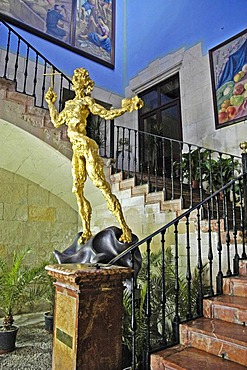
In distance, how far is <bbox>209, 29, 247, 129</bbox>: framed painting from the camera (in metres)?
5.48

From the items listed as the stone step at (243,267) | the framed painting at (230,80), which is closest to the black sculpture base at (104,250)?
the stone step at (243,267)

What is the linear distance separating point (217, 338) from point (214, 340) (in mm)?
28

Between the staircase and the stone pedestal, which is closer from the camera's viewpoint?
the stone pedestal

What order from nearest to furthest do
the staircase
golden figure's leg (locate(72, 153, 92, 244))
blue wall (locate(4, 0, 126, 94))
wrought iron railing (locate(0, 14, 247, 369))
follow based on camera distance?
1. the staircase
2. wrought iron railing (locate(0, 14, 247, 369))
3. golden figure's leg (locate(72, 153, 92, 244))
4. blue wall (locate(4, 0, 126, 94))

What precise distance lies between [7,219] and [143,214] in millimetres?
2253

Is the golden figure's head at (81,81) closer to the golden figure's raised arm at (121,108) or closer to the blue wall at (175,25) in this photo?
the golden figure's raised arm at (121,108)

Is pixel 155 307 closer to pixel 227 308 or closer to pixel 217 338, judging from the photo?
pixel 227 308

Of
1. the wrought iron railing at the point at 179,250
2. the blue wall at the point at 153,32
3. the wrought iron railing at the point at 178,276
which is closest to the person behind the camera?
the wrought iron railing at the point at 178,276

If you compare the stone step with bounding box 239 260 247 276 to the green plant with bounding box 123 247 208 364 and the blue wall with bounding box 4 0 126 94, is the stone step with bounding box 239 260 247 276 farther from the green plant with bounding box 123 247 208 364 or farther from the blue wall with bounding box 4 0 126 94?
the blue wall with bounding box 4 0 126 94

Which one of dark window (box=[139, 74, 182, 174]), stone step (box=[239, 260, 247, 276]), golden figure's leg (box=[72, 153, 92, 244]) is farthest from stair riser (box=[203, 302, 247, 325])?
dark window (box=[139, 74, 182, 174])

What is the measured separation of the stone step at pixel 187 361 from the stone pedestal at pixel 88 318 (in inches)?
12.3

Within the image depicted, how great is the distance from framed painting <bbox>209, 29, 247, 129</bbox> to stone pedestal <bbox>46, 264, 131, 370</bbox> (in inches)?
179

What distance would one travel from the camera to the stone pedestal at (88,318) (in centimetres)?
178

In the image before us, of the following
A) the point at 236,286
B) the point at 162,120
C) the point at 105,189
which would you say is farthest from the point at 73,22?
the point at 236,286
